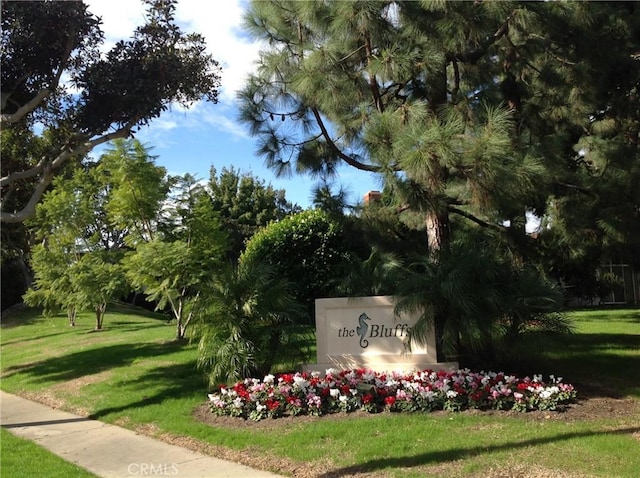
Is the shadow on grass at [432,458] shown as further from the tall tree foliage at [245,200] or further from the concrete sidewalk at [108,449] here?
the tall tree foliage at [245,200]

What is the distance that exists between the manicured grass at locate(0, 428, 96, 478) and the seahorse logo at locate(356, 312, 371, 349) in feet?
14.0

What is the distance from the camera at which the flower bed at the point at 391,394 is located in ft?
23.1

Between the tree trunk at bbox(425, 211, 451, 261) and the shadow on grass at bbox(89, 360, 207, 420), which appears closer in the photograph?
the shadow on grass at bbox(89, 360, 207, 420)

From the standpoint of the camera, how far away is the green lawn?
5246 mm

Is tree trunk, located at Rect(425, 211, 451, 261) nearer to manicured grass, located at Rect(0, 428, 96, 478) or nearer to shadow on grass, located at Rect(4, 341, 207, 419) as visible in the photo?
shadow on grass, located at Rect(4, 341, 207, 419)

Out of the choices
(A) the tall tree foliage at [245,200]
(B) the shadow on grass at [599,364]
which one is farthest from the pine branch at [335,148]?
(A) the tall tree foliage at [245,200]

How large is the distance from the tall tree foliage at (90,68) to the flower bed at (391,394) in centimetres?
584

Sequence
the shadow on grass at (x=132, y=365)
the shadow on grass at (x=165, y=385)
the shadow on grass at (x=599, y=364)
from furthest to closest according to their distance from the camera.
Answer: the shadow on grass at (x=132, y=365), the shadow on grass at (x=165, y=385), the shadow on grass at (x=599, y=364)

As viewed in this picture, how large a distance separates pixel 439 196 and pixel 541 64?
417 cm

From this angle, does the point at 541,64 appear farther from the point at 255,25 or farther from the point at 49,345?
the point at 49,345

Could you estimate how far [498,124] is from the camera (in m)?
6.59

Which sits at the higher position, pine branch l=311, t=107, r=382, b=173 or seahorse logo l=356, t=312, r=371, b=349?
pine branch l=311, t=107, r=382, b=173

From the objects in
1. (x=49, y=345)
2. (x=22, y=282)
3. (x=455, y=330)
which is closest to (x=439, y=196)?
(x=455, y=330)

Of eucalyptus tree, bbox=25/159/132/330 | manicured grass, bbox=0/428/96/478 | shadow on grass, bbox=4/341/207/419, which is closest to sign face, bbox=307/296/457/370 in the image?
shadow on grass, bbox=4/341/207/419
